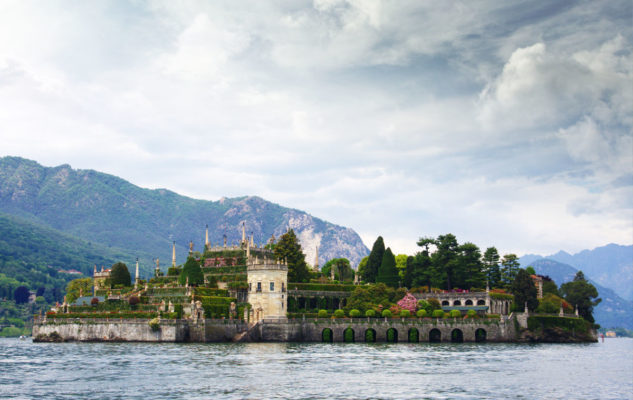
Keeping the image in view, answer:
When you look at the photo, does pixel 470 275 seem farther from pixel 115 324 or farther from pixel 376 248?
pixel 115 324

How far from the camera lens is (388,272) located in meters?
159

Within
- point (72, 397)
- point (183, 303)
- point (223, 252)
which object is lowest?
point (72, 397)

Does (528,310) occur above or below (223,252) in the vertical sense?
below

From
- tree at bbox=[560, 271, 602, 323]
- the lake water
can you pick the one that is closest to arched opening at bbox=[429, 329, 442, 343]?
the lake water

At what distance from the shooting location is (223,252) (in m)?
150

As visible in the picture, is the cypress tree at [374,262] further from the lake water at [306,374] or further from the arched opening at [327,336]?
the lake water at [306,374]

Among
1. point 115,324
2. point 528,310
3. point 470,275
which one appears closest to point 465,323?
point 528,310

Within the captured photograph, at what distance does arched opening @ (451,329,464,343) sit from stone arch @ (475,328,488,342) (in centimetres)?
255

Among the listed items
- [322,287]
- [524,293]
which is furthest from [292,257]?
[524,293]

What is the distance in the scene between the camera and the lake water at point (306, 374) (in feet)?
→ 205

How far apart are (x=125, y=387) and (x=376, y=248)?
11183 cm

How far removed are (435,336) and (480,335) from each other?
7892 millimetres

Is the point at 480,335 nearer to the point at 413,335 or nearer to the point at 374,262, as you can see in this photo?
the point at 413,335

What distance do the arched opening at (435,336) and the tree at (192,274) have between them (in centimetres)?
4216
